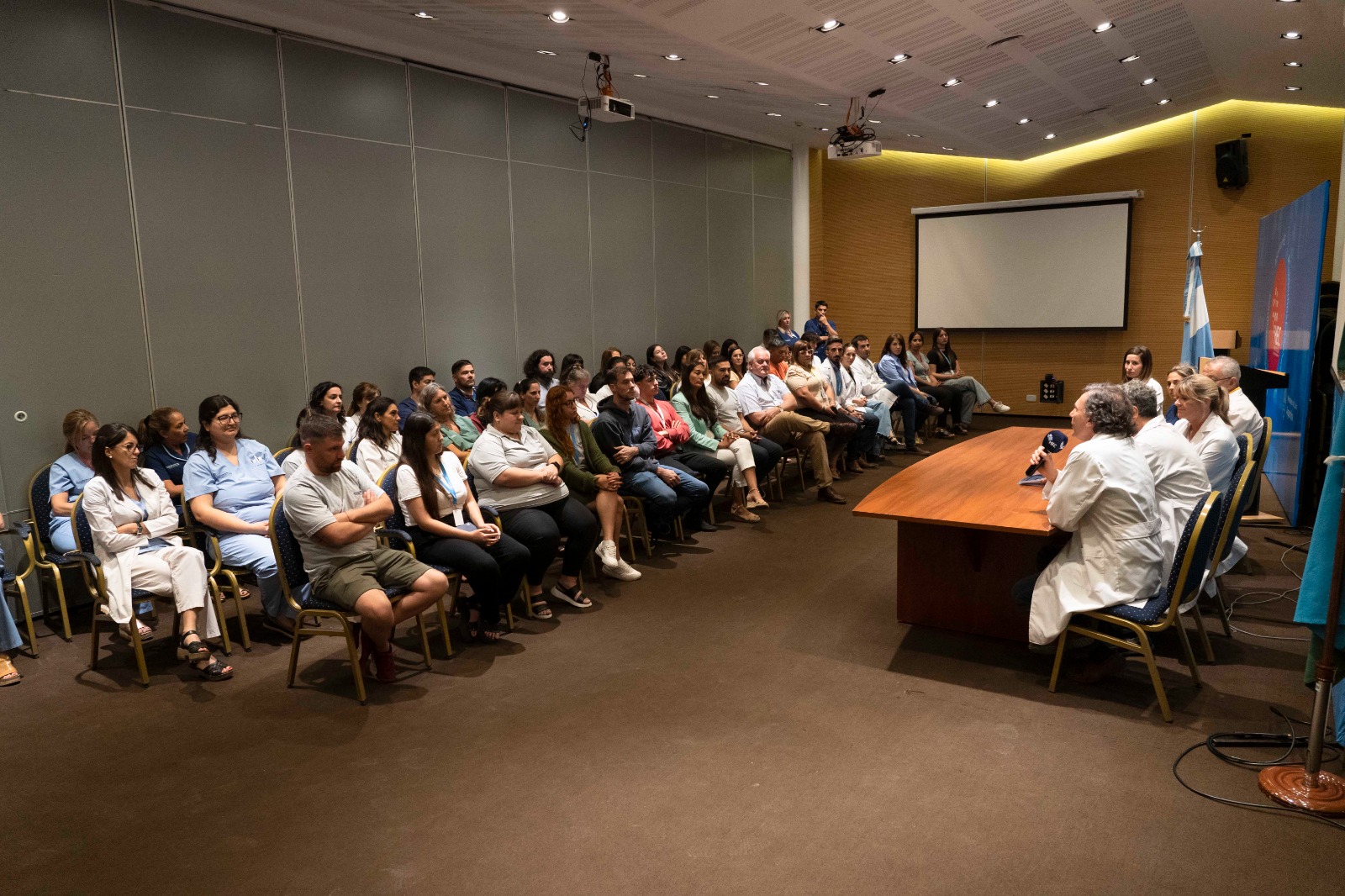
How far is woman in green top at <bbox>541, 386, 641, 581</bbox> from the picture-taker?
17.3ft

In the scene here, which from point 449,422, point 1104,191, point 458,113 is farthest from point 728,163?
point 449,422

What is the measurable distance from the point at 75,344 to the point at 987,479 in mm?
5310

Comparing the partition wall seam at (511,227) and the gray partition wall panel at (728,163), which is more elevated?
the gray partition wall panel at (728,163)

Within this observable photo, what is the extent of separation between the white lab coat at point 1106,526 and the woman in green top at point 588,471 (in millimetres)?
2614

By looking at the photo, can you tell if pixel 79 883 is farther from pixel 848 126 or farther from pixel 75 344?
pixel 848 126

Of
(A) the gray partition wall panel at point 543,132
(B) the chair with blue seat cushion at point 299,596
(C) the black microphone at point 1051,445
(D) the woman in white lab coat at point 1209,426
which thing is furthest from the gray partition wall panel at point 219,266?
(D) the woman in white lab coat at point 1209,426

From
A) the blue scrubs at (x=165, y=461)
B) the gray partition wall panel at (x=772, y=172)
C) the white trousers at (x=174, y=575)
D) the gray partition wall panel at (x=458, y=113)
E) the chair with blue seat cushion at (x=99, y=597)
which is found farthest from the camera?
the gray partition wall panel at (x=772, y=172)

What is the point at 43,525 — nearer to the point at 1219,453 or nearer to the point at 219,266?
the point at 219,266

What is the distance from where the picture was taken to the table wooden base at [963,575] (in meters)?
4.18

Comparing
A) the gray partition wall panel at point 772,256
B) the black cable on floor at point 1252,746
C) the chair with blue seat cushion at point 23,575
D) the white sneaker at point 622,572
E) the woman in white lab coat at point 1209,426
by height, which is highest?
the gray partition wall panel at point 772,256

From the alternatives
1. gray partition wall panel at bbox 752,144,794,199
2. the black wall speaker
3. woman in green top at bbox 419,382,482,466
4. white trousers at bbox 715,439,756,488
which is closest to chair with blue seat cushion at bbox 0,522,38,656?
woman in green top at bbox 419,382,482,466

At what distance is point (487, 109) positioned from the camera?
7695 millimetres

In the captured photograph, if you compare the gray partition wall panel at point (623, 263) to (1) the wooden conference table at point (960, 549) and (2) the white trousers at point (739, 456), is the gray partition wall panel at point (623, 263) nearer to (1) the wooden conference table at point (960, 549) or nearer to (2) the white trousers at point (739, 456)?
(2) the white trousers at point (739, 456)

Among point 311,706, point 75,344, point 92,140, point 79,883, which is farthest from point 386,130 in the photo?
point 79,883
